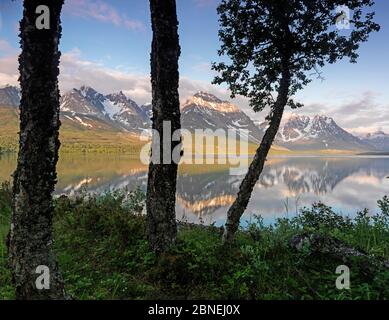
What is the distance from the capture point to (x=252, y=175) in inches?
446

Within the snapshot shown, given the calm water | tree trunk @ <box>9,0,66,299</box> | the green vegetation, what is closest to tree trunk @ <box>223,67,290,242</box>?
the green vegetation

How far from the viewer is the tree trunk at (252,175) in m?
11.2

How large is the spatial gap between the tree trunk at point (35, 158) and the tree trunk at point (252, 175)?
5.68 m

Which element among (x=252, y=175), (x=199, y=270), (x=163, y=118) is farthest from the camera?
(x=252, y=175)

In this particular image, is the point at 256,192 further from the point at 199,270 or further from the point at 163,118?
the point at 199,270

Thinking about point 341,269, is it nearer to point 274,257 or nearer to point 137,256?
point 274,257

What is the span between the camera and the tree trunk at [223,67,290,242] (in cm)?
1118

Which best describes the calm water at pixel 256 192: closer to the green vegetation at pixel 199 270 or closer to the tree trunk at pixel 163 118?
the green vegetation at pixel 199 270

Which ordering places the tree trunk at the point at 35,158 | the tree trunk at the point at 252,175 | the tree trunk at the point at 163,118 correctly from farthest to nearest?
the tree trunk at the point at 252,175 → the tree trunk at the point at 163,118 → the tree trunk at the point at 35,158

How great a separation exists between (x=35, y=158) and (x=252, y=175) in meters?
6.63

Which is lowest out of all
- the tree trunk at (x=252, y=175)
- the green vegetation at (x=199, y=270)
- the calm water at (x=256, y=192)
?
the calm water at (x=256, y=192)

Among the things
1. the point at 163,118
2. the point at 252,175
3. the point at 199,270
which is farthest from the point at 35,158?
the point at 252,175

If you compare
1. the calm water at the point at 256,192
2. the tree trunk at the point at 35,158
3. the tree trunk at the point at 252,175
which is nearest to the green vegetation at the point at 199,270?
the tree trunk at the point at 252,175
